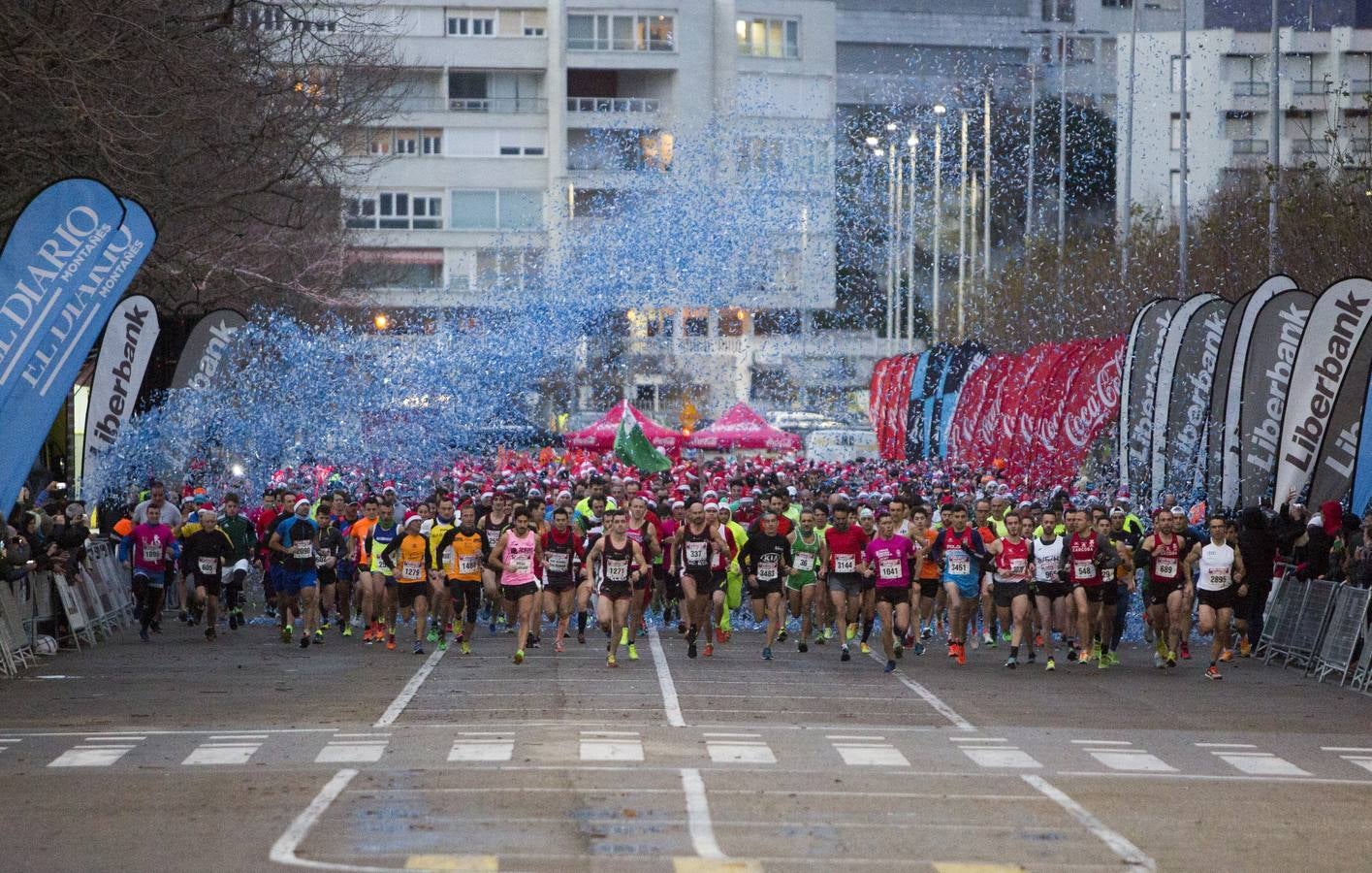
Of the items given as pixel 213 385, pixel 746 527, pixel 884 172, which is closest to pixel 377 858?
pixel 746 527

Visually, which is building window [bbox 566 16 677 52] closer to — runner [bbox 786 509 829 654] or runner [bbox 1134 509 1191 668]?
runner [bbox 786 509 829 654]

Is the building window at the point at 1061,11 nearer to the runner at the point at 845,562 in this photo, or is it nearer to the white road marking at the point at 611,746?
the runner at the point at 845,562

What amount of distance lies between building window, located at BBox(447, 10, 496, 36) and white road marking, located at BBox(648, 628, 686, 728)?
6946 cm

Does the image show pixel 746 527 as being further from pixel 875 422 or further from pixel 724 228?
pixel 724 228

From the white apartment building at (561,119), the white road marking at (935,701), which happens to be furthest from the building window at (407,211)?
the white road marking at (935,701)

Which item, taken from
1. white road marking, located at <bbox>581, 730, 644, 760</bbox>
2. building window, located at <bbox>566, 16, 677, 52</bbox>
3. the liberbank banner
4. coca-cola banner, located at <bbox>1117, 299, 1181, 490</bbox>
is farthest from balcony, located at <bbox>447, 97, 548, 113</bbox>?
white road marking, located at <bbox>581, 730, 644, 760</bbox>

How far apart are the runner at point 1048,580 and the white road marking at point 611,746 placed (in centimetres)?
804

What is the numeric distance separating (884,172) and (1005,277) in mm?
21590

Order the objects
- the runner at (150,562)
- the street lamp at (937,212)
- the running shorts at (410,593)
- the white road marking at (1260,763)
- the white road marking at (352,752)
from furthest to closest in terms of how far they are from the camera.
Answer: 1. the street lamp at (937,212)
2. the runner at (150,562)
3. the running shorts at (410,593)
4. the white road marking at (1260,763)
5. the white road marking at (352,752)

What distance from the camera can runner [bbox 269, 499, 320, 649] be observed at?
88.6 feet

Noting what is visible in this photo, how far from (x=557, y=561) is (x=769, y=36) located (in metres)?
73.0

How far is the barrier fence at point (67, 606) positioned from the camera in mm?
24578

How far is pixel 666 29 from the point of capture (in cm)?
9456

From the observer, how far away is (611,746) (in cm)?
1694
